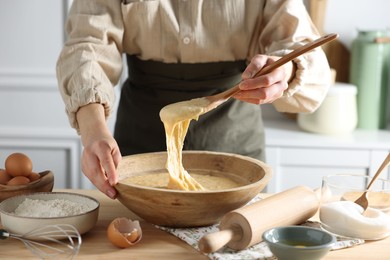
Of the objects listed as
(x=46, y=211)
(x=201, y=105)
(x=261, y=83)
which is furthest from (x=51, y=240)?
(x=261, y=83)

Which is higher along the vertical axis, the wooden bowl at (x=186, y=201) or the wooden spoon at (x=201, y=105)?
the wooden spoon at (x=201, y=105)

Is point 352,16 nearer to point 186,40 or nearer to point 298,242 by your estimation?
point 186,40

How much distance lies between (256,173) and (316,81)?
0.37 m

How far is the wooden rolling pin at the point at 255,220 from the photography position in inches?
48.5

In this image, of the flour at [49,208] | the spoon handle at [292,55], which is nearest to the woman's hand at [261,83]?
the spoon handle at [292,55]

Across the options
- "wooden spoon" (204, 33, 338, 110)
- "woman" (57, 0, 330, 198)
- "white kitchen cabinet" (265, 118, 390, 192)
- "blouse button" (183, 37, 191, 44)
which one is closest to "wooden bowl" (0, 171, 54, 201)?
"woman" (57, 0, 330, 198)

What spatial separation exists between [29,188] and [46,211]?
7.2 inches

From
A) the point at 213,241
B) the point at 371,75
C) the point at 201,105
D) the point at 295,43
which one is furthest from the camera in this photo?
the point at 371,75

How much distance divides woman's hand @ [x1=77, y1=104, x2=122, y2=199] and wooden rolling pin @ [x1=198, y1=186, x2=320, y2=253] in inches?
9.7

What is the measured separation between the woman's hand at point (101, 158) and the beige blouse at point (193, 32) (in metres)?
0.29

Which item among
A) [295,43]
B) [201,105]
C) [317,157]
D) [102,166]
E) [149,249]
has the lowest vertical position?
[317,157]

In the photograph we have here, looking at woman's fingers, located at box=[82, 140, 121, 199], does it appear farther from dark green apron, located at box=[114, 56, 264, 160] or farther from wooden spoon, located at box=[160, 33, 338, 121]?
dark green apron, located at box=[114, 56, 264, 160]

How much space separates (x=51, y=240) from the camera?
131 centimetres

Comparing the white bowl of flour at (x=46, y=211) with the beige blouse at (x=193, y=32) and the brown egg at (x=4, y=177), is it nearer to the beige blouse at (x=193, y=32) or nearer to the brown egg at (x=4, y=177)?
the brown egg at (x=4, y=177)
